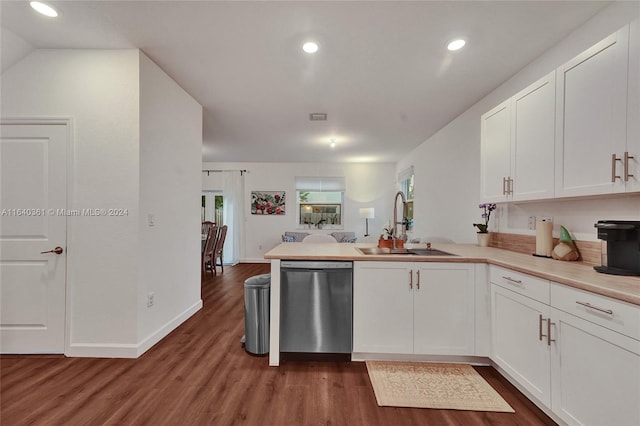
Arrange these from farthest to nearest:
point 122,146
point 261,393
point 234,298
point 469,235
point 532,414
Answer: point 234,298 < point 469,235 < point 122,146 < point 261,393 < point 532,414

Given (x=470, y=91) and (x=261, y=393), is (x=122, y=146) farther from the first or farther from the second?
(x=470, y=91)

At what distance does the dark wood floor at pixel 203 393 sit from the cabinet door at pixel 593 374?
1.23 ft

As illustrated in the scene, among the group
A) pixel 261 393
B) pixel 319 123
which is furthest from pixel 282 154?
pixel 261 393

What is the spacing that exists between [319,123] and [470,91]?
6.63 feet

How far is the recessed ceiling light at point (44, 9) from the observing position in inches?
73.6

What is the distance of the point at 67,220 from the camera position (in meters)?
2.41

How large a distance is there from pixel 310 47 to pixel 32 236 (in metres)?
2.91

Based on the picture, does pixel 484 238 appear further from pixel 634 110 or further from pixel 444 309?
pixel 634 110

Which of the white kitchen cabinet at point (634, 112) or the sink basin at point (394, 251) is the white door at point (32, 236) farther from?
the white kitchen cabinet at point (634, 112)

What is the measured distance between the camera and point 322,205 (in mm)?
7543

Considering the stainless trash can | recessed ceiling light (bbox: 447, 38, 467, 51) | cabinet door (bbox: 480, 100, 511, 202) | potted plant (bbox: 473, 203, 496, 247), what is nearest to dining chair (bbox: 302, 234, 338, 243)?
the stainless trash can

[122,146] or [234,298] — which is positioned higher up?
[122,146]

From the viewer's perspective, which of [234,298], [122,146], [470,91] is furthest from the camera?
[234,298]

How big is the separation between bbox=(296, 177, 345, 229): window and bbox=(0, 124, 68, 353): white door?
5.34m
